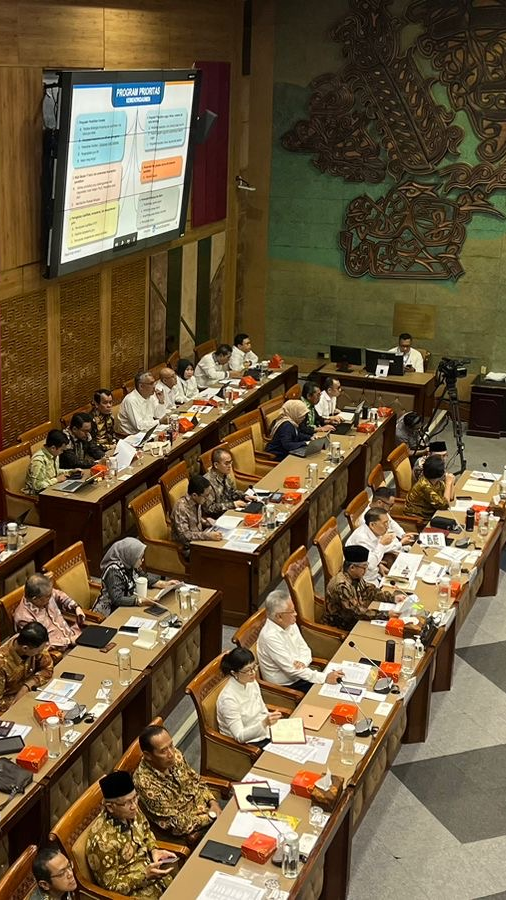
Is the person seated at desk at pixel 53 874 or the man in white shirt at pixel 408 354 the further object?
the man in white shirt at pixel 408 354

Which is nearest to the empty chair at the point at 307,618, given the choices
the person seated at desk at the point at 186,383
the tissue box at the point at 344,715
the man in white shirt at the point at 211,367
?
the tissue box at the point at 344,715

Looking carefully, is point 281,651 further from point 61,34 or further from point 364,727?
point 61,34

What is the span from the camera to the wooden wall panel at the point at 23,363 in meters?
10.6

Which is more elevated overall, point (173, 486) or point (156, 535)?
point (173, 486)

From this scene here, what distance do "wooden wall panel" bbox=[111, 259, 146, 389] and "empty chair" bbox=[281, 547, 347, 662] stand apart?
530cm

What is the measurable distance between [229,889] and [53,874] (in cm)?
80

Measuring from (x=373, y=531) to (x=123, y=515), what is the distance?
251 cm

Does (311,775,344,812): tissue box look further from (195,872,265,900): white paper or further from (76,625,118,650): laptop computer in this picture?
(76,625,118,650): laptop computer

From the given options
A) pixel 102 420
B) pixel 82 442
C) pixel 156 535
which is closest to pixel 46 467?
pixel 82 442

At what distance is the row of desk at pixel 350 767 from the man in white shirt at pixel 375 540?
1.28 feet

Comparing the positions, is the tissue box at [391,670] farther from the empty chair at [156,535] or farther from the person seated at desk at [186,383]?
the person seated at desk at [186,383]

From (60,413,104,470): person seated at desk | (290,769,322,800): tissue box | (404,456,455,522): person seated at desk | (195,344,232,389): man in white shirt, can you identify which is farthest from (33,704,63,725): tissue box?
(195,344,232,389): man in white shirt

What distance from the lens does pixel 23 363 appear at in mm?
10859

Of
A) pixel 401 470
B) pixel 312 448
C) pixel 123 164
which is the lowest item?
pixel 401 470
